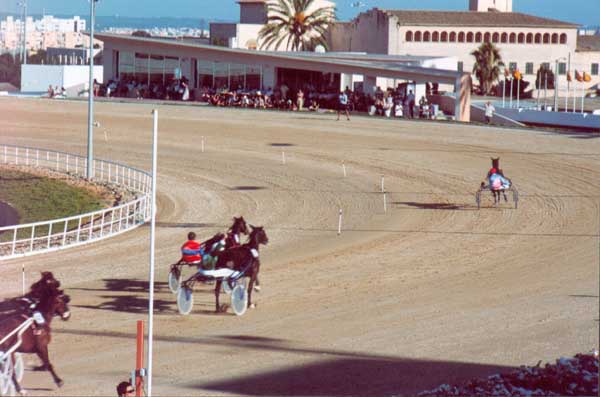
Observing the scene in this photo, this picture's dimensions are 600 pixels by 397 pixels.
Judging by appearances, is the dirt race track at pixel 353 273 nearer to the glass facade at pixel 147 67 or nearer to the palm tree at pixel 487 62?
the glass facade at pixel 147 67

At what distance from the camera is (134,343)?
12992 mm

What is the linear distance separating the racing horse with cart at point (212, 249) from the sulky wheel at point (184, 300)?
0.39 metres

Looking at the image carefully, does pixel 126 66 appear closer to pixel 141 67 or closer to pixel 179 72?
pixel 141 67

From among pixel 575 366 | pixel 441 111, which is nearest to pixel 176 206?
pixel 575 366

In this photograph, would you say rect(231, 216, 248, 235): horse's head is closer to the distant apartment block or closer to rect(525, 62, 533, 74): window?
rect(525, 62, 533, 74): window

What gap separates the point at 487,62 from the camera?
2490 inches

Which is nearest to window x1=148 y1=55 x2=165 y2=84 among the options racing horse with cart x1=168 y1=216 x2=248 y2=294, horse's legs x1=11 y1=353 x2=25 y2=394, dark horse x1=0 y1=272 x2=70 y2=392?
racing horse with cart x1=168 y1=216 x2=248 y2=294

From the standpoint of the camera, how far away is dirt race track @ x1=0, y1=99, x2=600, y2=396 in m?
12.1

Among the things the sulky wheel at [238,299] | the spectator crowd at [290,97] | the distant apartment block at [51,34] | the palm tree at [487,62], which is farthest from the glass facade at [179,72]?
the distant apartment block at [51,34]

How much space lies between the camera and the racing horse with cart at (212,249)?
14.5 meters

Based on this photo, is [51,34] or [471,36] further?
[51,34]

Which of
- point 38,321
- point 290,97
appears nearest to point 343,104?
point 290,97

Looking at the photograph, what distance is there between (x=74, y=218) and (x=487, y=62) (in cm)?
4648

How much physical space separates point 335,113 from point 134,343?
31.3 metres
